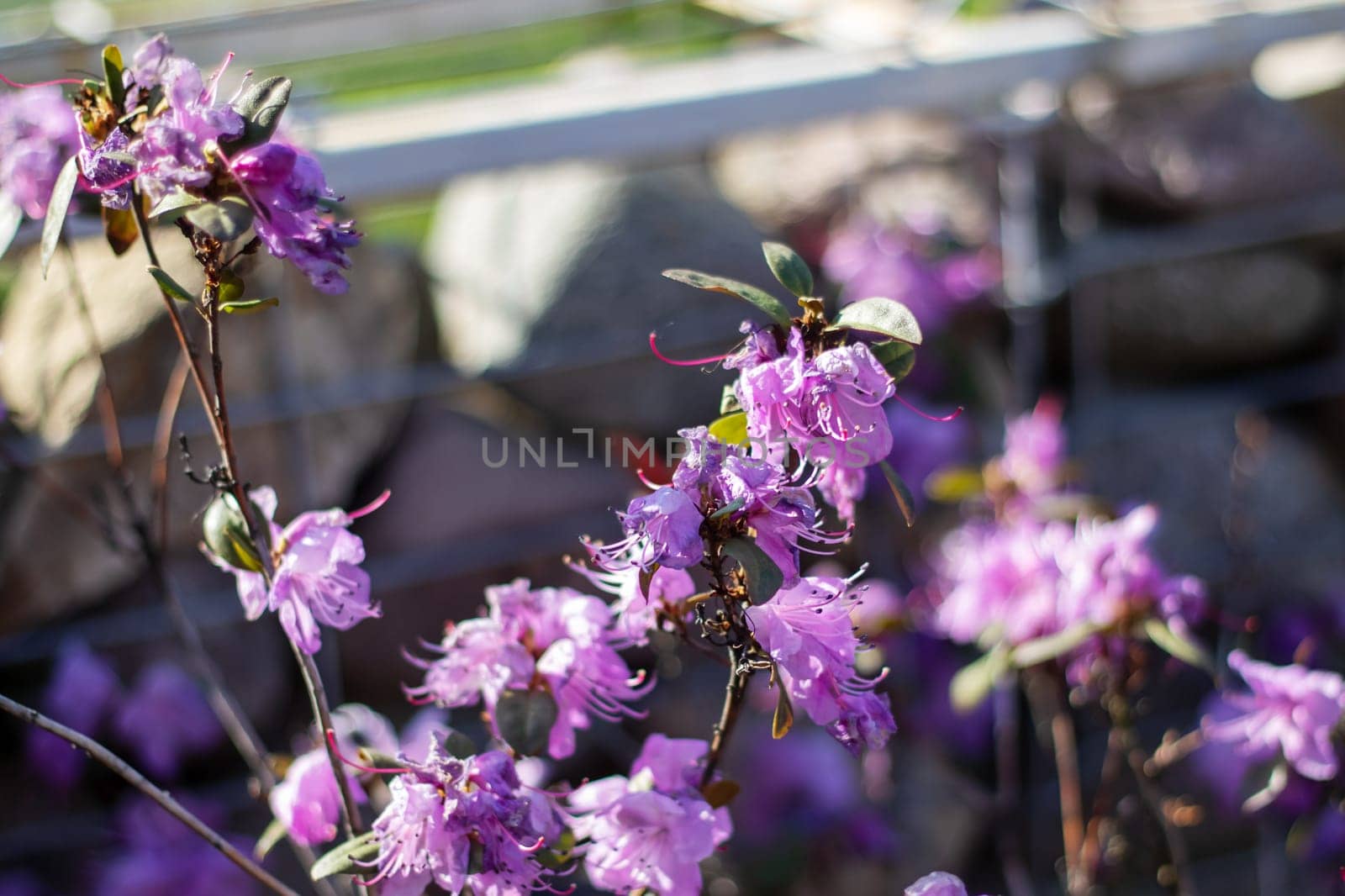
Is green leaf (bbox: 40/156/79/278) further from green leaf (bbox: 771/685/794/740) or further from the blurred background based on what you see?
the blurred background

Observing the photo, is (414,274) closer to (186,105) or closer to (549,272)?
(549,272)

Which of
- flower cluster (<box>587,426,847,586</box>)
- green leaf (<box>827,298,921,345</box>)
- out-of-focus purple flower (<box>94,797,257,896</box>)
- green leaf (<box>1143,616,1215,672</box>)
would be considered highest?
green leaf (<box>827,298,921,345</box>)

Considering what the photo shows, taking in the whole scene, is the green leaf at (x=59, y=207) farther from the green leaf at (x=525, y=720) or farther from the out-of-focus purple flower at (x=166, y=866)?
the out-of-focus purple flower at (x=166, y=866)

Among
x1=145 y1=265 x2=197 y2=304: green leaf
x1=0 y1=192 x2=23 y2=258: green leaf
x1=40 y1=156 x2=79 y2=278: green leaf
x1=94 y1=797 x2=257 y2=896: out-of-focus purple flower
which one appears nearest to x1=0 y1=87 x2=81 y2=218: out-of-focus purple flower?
x1=0 y1=192 x2=23 y2=258: green leaf

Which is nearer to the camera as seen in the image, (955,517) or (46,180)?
(46,180)

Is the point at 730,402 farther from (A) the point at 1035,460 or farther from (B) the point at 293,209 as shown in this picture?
(A) the point at 1035,460

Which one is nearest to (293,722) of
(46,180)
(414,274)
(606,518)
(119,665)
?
(119,665)

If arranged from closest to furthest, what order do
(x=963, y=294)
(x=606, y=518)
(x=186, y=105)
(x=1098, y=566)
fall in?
(x=186, y=105) → (x=1098, y=566) → (x=606, y=518) → (x=963, y=294)
